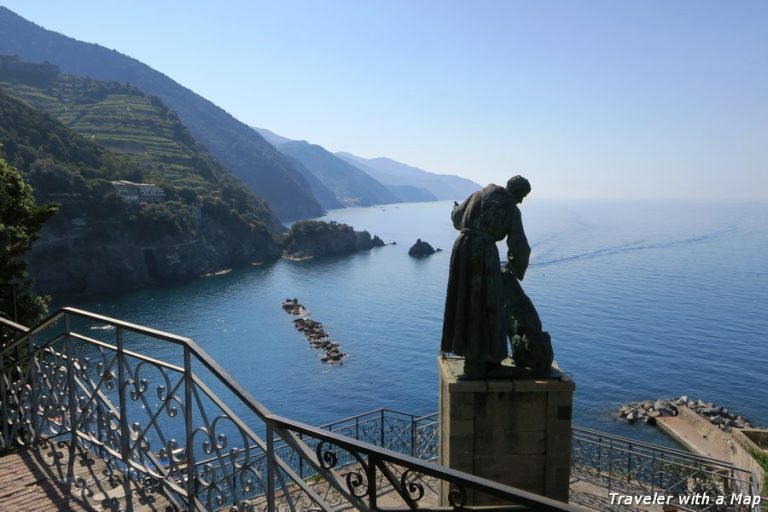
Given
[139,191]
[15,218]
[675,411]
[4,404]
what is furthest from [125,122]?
[4,404]

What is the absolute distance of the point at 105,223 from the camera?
7069 cm

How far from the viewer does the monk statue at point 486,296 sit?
7008 millimetres

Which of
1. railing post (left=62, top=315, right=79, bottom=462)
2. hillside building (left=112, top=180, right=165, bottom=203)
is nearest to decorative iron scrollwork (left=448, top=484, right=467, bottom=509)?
railing post (left=62, top=315, right=79, bottom=462)

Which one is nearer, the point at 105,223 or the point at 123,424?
the point at 123,424

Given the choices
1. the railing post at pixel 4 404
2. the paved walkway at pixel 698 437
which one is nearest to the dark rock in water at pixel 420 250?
the paved walkway at pixel 698 437

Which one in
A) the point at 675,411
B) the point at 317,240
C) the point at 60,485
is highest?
the point at 60,485

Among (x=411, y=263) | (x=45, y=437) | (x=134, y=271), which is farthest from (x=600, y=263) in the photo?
(x=45, y=437)

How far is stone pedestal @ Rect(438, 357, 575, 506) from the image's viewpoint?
22.7 feet

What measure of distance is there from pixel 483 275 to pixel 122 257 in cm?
7391

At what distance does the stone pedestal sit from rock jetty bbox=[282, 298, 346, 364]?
40.3 metres

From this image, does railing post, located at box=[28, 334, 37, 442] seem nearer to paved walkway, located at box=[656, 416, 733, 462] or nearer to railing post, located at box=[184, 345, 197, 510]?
railing post, located at box=[184, 345, 197, 510]

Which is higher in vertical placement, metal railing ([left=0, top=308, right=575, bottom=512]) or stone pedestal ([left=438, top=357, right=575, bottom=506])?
metal railing ([left=0, top=308, right=575, bottom=512])

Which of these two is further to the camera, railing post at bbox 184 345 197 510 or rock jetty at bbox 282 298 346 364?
rock jetty at bbox 282 298 346 364

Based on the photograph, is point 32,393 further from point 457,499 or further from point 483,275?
point 483,275
